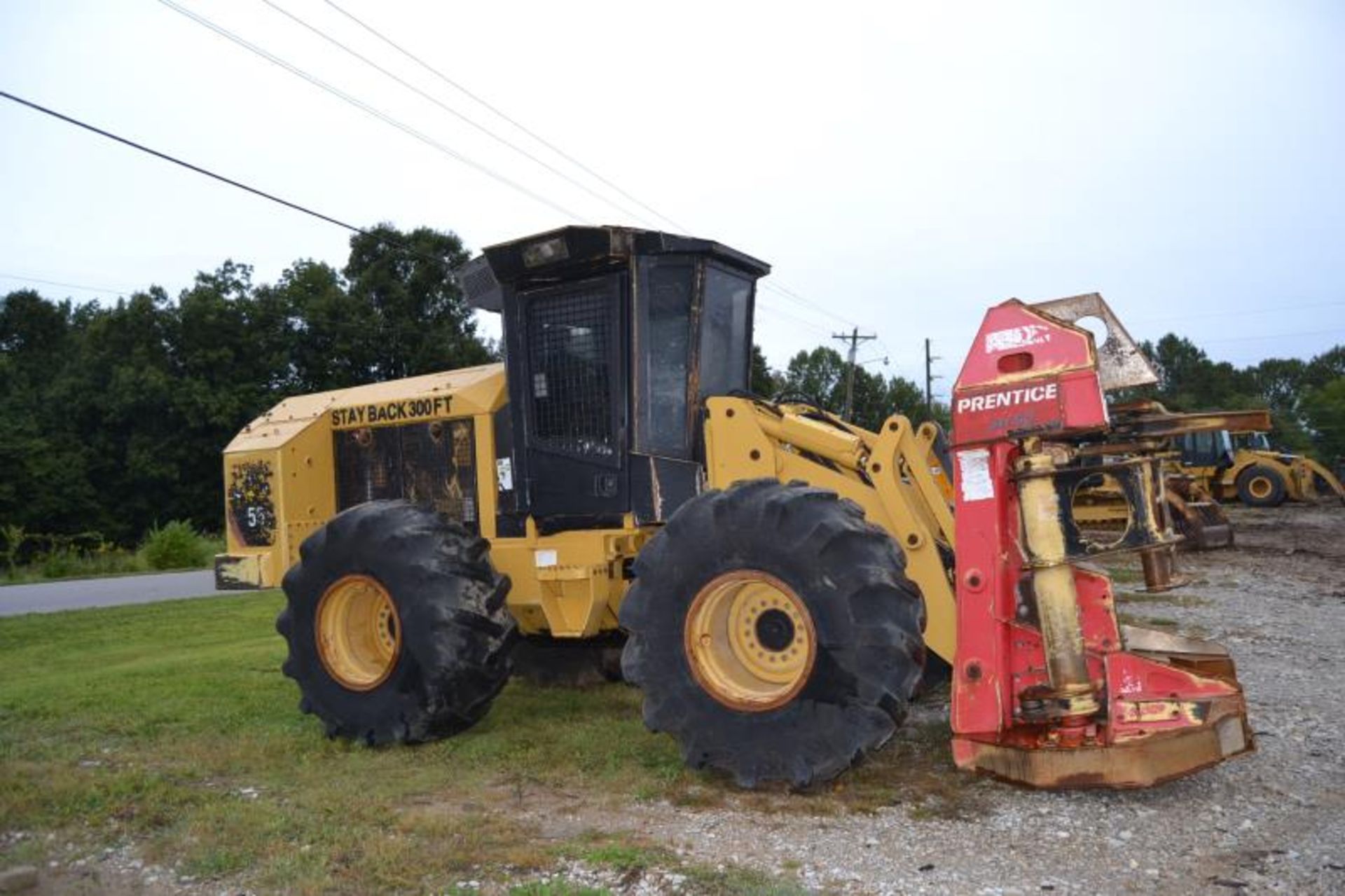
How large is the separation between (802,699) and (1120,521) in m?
19.2

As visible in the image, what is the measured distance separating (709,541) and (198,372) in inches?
1473

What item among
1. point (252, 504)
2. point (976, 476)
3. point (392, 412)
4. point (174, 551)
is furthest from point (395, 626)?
point (174, 551)

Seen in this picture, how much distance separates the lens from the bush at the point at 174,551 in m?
24.4

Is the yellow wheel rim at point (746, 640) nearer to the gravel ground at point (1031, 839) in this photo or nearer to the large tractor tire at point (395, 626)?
the gravel ground at point (1031, 839)

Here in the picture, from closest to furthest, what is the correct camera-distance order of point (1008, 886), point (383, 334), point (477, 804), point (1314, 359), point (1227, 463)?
1. point (1008, 886)
2. point (477, 804)
3. point (1227, 463)
4. point (383, 334)
5. point (1314, 359)

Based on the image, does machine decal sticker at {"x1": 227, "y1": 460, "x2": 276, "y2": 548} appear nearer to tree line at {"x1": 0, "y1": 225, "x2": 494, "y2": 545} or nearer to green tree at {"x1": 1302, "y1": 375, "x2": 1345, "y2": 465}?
tree line at {"x1": 0, "y1": 225, "x2": 494, "y2": 545}

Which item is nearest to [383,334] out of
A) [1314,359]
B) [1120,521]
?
[1120,521]

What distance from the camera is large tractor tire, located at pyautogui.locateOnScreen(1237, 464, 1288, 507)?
3080 cm

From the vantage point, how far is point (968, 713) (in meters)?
4.77

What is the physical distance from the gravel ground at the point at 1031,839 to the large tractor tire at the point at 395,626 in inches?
47.3

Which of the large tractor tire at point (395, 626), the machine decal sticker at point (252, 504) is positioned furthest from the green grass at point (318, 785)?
the machine decal sticker at point (252, 504)

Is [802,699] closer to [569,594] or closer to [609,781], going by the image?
[609,781]

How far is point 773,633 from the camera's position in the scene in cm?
516

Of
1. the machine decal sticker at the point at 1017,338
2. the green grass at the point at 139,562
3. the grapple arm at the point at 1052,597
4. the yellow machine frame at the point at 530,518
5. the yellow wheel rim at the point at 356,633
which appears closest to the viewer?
the grapple arm at the point at 1052,597
